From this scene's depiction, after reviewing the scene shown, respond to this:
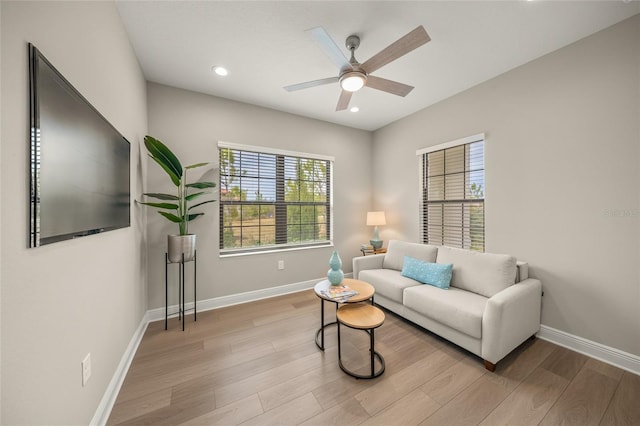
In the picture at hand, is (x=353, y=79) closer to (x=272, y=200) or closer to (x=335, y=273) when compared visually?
(x=335, y=273)

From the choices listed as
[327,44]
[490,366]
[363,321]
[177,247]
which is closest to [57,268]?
[177,247]

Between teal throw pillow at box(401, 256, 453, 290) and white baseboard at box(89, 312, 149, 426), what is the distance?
2.84 meters

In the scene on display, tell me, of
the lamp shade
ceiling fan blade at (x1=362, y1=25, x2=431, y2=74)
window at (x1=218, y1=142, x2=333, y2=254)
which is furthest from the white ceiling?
the lamp shade

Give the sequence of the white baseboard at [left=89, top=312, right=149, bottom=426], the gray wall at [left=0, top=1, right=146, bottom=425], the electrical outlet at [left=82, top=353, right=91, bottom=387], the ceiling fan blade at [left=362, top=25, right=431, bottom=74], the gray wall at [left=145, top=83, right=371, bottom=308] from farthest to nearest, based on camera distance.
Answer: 1. the gray wall at [left=145, top=83, right=371, bottom=308]
2. the ceiling fan blade at [left=362, top=25, right=431, bottom=74]
3. the white baseboard at [left=89, top=312, right=149, bottom=426]
4. the electrical outlet at [left=82, top=353, right=91, bottom=387]
5. the gray wall at [left=0, top=1, right=146, bottom=425]

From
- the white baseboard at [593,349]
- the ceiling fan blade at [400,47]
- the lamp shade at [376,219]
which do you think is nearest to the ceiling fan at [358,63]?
the ceiling fan blade at [400,47]

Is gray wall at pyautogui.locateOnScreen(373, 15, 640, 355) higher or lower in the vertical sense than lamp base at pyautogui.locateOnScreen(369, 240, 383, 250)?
higher

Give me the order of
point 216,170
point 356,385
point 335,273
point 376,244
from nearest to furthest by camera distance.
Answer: point 356,385 < point 335,273 < point 216,170 < point 376,244

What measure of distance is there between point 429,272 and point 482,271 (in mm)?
499

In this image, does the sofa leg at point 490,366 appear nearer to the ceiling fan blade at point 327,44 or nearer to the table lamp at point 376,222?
the table lamp at point 376,222

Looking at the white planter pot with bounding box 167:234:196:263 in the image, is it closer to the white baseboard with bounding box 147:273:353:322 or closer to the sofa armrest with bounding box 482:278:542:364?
the white baseboard with bounding box 147:273:353:322

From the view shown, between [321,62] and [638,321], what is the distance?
3.54 meters

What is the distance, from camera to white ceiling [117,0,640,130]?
68.9 inches

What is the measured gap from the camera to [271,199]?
3469mm

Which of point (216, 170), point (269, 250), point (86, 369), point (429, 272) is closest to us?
point (86, 369)
